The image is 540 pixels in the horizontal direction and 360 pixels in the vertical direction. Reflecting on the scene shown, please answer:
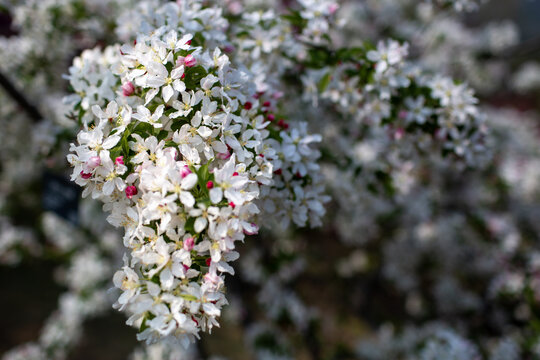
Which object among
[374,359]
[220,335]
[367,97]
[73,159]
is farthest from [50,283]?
[367,97]

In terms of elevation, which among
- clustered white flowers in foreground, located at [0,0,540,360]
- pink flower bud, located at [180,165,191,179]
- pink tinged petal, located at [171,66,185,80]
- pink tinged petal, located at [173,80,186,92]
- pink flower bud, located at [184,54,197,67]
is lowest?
clustered white flowers in foreground, located at [0,0,540,360]

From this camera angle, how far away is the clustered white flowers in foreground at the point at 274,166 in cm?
123

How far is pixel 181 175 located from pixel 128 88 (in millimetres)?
536

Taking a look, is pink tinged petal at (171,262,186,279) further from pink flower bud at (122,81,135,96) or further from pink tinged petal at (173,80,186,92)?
pink flower bud at (122,81,135,96)

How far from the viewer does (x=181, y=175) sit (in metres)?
1.18

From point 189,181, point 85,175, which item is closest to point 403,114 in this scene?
point 189,181

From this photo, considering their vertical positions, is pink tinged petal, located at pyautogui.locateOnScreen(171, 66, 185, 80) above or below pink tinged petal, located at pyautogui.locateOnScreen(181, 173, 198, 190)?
above

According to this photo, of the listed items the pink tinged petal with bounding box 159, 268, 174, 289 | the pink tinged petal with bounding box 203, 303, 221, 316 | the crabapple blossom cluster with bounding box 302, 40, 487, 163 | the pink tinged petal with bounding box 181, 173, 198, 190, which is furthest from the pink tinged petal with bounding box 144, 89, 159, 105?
the crabapple blossom cluster with bounding box 302, 40, 487, 163

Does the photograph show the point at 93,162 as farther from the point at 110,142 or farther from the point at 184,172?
the point at 184,172

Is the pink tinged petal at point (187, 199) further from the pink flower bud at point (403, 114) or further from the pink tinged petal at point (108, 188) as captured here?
the pink flower bud at point (403, 114)

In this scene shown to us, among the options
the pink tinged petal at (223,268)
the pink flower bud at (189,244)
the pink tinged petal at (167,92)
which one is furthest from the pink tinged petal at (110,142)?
the pink tinged petal at (223,268)

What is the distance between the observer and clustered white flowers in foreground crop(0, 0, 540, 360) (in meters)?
1.23

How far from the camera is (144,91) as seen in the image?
142 cm

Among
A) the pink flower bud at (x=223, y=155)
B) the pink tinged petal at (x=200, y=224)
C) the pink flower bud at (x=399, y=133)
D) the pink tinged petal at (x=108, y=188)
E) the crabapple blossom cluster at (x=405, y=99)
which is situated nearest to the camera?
the pink tinged petal at (x=200, y=224)
